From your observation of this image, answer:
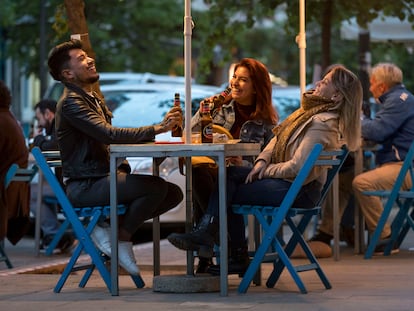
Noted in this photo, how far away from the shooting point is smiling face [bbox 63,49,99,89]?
31.1 feet

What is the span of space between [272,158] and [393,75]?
11.4 feet

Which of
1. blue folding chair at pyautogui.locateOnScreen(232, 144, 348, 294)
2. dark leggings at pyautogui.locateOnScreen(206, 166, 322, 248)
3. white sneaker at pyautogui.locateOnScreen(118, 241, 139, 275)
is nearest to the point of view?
blue folding chair at pyautogui.locateOnScreen(232, 144, 348, 294)

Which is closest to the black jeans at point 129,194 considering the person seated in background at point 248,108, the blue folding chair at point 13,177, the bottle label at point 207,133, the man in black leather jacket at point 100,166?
the man in black leather jacket at point 100,166

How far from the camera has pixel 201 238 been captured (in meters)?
8.90

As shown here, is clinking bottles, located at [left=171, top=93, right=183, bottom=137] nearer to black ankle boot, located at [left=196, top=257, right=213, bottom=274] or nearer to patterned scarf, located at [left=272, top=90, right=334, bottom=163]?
patterned scarf, located at [left=272, top=90, right=334, bottom=163]

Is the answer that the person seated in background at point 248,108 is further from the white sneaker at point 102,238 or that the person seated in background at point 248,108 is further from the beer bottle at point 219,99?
the white sneaker at point 102,238

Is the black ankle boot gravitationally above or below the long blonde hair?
below

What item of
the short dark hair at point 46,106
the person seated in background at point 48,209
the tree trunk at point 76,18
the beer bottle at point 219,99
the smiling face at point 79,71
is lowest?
the person seated in background at point 48,209

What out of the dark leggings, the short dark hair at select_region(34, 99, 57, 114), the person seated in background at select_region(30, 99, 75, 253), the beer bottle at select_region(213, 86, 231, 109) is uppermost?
the beer bottle at select_region(213, 86, 231, 109)

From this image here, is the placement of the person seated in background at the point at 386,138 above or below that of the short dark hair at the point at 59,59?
below

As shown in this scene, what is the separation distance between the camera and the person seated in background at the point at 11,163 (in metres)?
12.2

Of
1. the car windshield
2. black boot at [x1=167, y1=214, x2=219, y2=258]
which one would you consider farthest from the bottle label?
the car windshield

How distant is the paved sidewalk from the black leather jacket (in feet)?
2.65

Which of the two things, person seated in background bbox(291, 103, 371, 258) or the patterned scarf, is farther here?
person seated in background bbox(291, 103, 371, 258)
